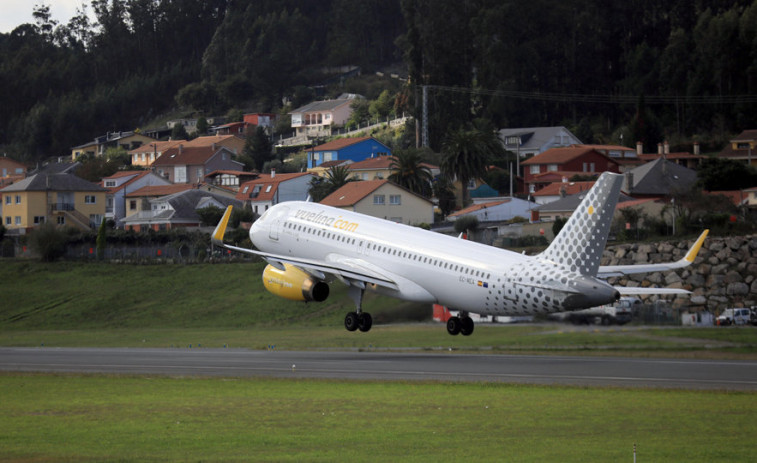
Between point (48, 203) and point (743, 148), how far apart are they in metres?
82.9

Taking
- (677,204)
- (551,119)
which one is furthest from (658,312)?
(551,119)

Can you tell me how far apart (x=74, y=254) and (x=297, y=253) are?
57740 mm

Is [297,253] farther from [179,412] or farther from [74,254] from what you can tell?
[74,254]

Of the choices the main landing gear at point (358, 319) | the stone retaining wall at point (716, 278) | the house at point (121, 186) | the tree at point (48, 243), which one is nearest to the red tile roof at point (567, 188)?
the stone retaining wall at point (716, 278)

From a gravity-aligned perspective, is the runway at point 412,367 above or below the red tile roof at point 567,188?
below

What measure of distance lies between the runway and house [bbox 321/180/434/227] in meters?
53.1

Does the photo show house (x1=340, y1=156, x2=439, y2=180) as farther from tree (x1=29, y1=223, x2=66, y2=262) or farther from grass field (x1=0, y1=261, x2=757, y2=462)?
grass field (x1=0, y1=261, x2=757, y2=462)

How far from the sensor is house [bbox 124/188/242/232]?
419 ft

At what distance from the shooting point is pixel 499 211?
11619 cm

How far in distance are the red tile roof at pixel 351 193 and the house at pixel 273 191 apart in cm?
1725

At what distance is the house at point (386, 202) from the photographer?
11338cm

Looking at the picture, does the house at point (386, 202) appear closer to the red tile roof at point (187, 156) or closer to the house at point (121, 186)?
the house at point (121, 186)

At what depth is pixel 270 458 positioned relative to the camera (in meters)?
26.0

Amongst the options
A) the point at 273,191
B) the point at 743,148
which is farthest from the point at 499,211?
the point at 743,148
